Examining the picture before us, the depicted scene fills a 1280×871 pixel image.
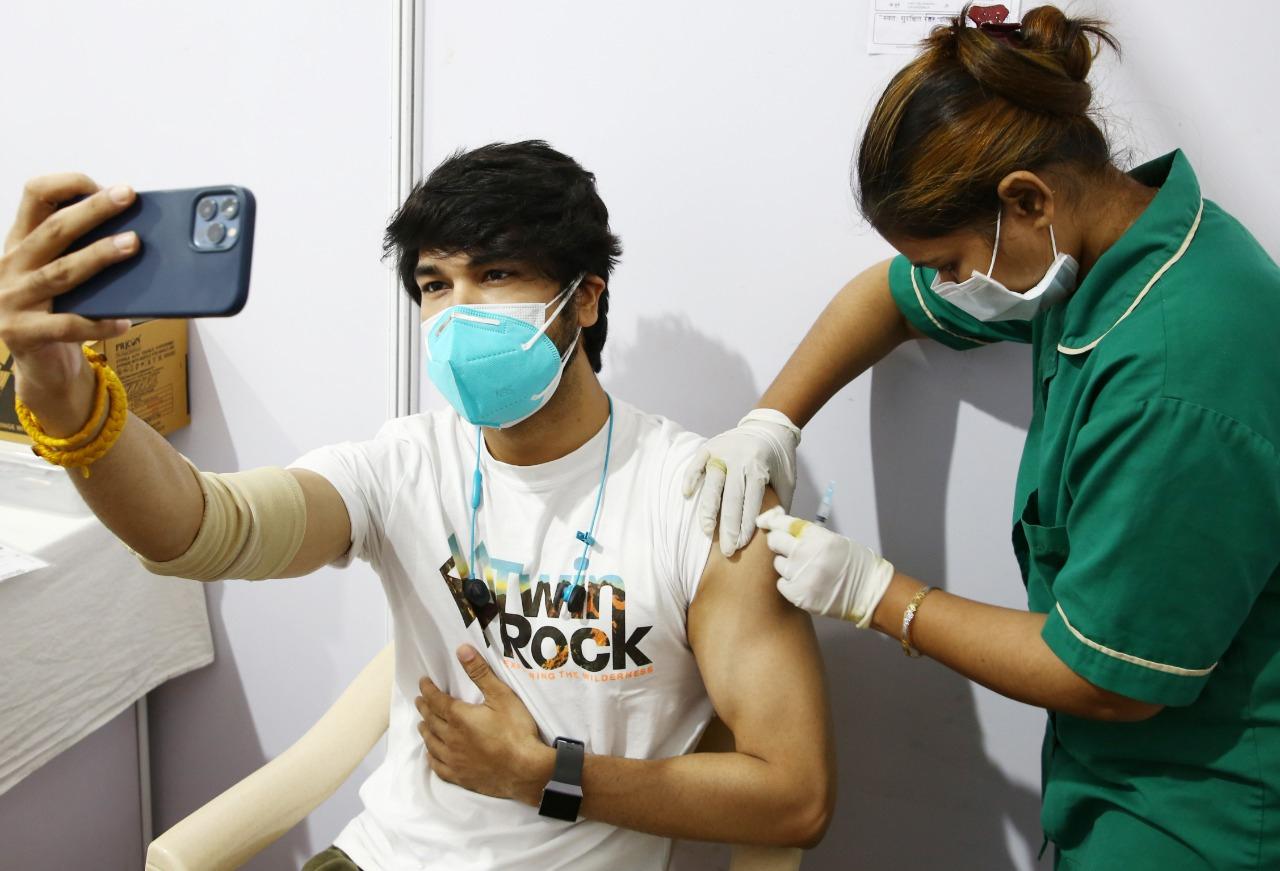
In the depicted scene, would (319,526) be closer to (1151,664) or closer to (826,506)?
(826,506)

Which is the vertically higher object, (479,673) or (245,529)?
(245,529)

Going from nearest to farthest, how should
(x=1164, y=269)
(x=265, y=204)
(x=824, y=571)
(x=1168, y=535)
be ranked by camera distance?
(x=1168, y=535) < (x=1164, y=269) < (x=824, y=571) < (x=265, y=204)

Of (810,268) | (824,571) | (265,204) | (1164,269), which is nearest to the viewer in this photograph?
(1164,269)

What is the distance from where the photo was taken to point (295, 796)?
4.68ft

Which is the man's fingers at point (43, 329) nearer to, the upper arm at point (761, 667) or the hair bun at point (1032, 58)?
the upper arm at point (761, 667)

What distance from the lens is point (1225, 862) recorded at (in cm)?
107

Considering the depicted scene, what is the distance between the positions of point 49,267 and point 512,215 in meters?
0.56

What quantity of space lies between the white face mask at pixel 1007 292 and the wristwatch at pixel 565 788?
0.72m

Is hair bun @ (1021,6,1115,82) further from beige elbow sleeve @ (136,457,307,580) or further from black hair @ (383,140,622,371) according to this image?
beige elbow sleeve @ (136,457,307,580)

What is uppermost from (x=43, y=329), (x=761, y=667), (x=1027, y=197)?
(x=1027, y=197)

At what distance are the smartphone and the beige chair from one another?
0.79 meters

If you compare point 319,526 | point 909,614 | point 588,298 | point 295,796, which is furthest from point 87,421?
point 909,614

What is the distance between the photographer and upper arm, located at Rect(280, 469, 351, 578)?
3.92 feet

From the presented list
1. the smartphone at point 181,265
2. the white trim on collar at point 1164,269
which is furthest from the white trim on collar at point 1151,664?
the smartphone at point 181,265
